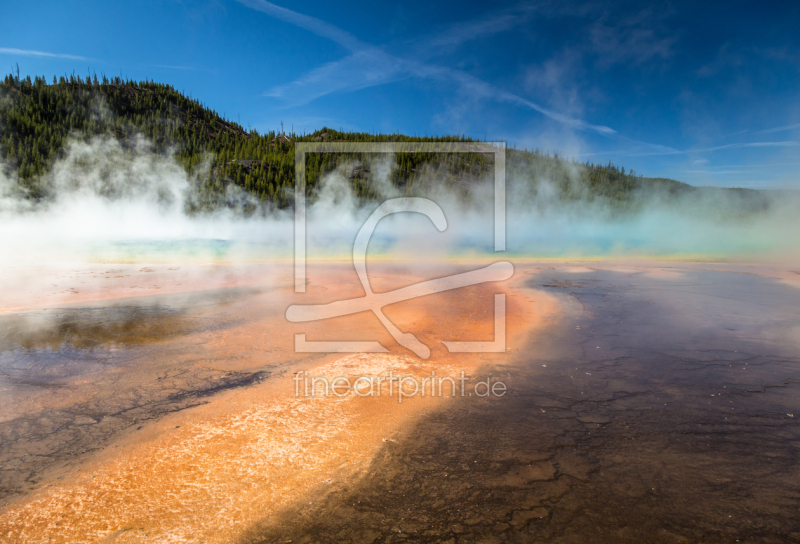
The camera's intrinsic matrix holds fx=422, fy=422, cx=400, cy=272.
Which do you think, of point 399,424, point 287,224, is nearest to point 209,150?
point 287,224

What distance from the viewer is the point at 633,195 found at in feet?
248

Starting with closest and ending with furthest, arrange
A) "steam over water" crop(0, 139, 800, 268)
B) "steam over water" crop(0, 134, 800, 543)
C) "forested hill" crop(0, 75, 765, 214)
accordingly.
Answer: "steam over water" crop(0, 134, 800, 543), "steam over water" crop(0, 139, 800, 268), "forested hill" crop(0, 75, 765, 214)

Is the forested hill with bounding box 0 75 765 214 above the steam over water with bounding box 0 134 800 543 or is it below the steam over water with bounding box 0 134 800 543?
above

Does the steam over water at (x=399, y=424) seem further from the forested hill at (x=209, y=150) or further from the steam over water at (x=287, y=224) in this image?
the forested hill at (x=209, y=150)

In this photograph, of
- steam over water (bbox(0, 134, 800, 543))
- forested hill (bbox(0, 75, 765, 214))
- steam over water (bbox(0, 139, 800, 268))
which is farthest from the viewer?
forested hill (bbox(0, 75, 765, 214))

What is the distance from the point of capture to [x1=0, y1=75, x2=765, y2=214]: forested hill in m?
46.3

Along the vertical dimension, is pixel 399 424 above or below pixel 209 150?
below

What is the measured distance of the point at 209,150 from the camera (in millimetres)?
55688

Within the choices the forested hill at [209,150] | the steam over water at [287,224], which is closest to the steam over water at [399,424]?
the steam over water at [287,224]

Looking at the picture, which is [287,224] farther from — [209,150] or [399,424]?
[399,424]

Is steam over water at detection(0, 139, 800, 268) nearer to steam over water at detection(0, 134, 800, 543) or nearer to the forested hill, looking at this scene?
the forested hill

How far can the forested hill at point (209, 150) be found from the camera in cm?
4628

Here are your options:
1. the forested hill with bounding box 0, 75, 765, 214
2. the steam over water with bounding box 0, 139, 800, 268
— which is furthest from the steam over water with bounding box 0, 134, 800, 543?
the forested hill with bounding box 0, 75, 765, 214

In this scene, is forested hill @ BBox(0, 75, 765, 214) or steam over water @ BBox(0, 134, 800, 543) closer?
steam over water @ BBox(0, 134, 800, 543)
